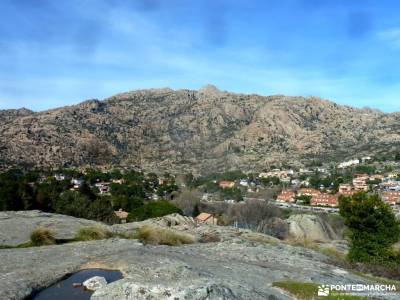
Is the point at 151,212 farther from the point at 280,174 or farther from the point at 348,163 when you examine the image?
the point at 348,163

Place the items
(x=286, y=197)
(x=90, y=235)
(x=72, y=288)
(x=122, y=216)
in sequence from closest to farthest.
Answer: (x=72, y=288) → (x=90, y=235) → (x=122, y=216) → (x=286, y=197)

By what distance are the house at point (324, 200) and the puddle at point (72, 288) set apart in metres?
85.9

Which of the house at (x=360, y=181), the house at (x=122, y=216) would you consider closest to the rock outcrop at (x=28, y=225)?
the house at (x=122, y=216)

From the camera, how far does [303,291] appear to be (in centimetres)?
1091

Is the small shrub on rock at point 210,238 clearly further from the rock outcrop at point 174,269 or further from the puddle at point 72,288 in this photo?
the puddle at point 72,288

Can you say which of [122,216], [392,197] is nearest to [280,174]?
[392,197]

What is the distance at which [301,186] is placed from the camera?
12356 cm

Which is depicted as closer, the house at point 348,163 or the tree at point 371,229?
the tree at point 371,229

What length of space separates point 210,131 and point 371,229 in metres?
116

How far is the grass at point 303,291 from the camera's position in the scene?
1036 centimetres

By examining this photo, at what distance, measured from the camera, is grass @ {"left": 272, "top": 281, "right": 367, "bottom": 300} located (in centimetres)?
1036

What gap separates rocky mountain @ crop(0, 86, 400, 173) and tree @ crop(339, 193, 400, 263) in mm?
98052

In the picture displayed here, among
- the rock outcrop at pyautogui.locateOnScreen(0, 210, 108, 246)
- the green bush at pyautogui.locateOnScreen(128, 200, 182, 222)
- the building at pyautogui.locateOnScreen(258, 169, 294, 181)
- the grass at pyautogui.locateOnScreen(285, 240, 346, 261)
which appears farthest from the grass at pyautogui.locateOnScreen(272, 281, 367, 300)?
the building at pyautogui.locateOnScreen(258, 169, 294, 181)

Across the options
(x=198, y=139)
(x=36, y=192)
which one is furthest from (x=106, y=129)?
(x=36, y=192)
